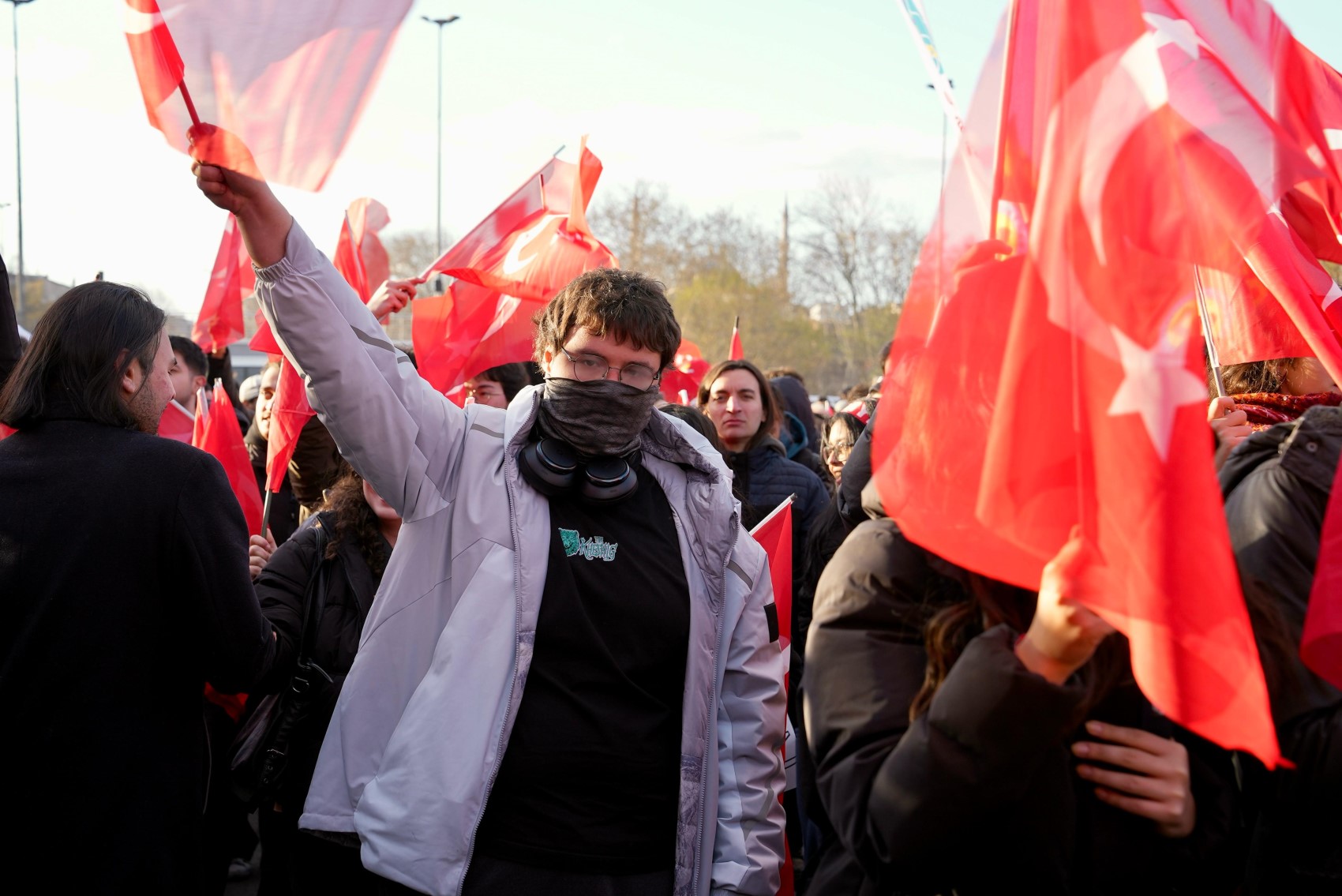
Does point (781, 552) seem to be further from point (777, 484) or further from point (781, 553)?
point (777, 484)

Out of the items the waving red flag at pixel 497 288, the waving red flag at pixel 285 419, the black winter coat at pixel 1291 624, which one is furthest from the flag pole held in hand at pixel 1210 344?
the waving red flag at pixel 285 419

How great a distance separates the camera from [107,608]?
7.99 ft

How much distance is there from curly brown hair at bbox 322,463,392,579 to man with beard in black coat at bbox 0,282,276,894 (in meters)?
0.62

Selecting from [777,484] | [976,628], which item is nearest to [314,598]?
[976,628]

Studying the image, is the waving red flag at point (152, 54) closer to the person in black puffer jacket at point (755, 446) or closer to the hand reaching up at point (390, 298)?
the hand reaching up at point (390, 298)

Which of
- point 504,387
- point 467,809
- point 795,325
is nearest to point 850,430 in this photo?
point 504,387

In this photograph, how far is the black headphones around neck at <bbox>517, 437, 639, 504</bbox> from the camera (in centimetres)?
238

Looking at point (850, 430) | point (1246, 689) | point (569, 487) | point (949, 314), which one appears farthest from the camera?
point (850, 430)

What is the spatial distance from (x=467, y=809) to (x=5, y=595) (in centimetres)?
113

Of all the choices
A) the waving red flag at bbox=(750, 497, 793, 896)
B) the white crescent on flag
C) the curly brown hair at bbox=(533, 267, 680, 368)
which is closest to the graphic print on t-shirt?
the curly brown hair at bbox=(533, 267, 680, 368)

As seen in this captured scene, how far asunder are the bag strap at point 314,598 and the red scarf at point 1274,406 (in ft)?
8.01

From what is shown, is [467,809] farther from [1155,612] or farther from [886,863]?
[1155,612]

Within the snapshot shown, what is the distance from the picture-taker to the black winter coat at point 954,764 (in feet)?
4.79

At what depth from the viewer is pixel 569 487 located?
239 centimetres
